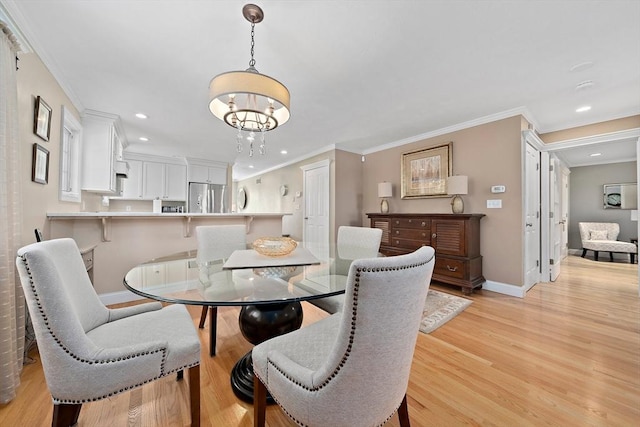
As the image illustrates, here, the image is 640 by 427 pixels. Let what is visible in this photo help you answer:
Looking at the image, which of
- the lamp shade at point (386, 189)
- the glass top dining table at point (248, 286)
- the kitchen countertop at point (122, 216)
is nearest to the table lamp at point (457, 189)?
the lamp shade at point (386, 189)

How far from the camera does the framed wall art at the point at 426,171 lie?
365 centimetres

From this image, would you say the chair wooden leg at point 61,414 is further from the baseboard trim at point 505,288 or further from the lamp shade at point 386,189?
the lamp shade at point 386,189

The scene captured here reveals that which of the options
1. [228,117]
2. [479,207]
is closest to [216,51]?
[228,117]

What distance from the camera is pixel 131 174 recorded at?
5098 millimetres

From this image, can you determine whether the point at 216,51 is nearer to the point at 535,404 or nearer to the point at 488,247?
the point at 535,404

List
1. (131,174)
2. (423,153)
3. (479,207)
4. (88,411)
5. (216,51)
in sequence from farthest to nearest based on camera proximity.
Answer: (131,174)
(423,153)
(479,207)
(216,51)
(88,411)

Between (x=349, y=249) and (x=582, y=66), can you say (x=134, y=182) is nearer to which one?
(x=349, y=249)

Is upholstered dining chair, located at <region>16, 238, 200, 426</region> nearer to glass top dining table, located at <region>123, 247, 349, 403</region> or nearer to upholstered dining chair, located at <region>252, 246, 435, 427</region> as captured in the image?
glass top dining table, located at <region>123, 247, 349, 403</region>

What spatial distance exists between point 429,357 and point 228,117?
7.52ft

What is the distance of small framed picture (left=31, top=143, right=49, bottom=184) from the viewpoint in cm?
186

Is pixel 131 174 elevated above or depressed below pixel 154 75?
below

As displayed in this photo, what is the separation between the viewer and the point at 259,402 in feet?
3.23

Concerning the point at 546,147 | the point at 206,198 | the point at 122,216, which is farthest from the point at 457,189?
the point at 206,198

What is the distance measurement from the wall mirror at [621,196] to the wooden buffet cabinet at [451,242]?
4.94 metres
